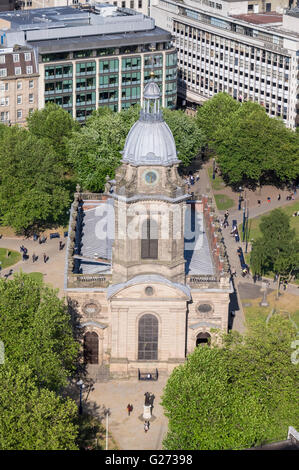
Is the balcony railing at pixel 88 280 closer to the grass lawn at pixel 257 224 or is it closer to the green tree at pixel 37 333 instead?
the green tree at pixel 37 333

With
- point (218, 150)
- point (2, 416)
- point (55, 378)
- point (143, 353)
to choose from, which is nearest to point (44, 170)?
point (218, 150)

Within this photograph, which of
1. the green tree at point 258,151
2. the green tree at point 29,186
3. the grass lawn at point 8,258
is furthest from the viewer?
the green tree at point 258,151

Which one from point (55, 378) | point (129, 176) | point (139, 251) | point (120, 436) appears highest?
point (129, 176)

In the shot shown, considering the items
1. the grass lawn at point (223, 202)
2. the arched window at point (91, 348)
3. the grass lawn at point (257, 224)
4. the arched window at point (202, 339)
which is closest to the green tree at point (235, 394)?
the arched window at point (202, 339)

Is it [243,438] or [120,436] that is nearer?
[243,438]

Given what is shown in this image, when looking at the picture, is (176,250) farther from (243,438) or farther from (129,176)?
(243,438)

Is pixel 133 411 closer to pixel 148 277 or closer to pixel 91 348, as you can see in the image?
pixel 91 348
